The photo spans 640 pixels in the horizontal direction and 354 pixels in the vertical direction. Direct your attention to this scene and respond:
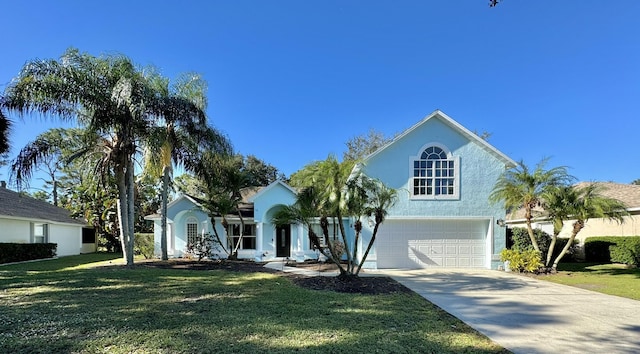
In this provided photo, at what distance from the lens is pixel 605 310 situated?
28.0 feet

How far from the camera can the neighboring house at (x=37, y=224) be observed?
20859 millimetres

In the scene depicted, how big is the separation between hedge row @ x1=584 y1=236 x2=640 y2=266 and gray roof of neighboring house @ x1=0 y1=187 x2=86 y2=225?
1324 inches

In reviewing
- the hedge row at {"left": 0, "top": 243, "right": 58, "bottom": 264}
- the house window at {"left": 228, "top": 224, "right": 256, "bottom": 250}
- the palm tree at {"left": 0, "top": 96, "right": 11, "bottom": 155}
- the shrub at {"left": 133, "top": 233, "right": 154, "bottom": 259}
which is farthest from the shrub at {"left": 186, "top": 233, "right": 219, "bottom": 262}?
the palm tree at {"left": 0, "top": 96, "right": 11, "bottom": 155}

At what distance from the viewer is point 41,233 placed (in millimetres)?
24203

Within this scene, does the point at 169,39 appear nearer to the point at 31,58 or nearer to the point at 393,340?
the point at 31,58

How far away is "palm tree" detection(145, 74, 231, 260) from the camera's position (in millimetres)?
14789

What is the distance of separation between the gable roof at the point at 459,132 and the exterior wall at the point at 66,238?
23640 mm

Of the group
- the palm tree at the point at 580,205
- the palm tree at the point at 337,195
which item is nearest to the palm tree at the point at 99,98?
the palm tree at the point at 337,195

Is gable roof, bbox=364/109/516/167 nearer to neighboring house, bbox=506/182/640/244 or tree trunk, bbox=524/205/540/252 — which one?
tree trunk, bbox=524/205/540/252

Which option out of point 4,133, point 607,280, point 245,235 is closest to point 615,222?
point 607,280

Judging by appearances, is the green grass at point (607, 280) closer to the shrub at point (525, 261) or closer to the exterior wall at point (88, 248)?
the shrub at point (525, 261)

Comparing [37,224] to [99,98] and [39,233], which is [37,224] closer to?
[39,233]

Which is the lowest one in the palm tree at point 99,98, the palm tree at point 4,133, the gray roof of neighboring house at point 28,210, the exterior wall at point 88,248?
the exterior wall at point 88,248

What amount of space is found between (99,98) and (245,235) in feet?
36.0
